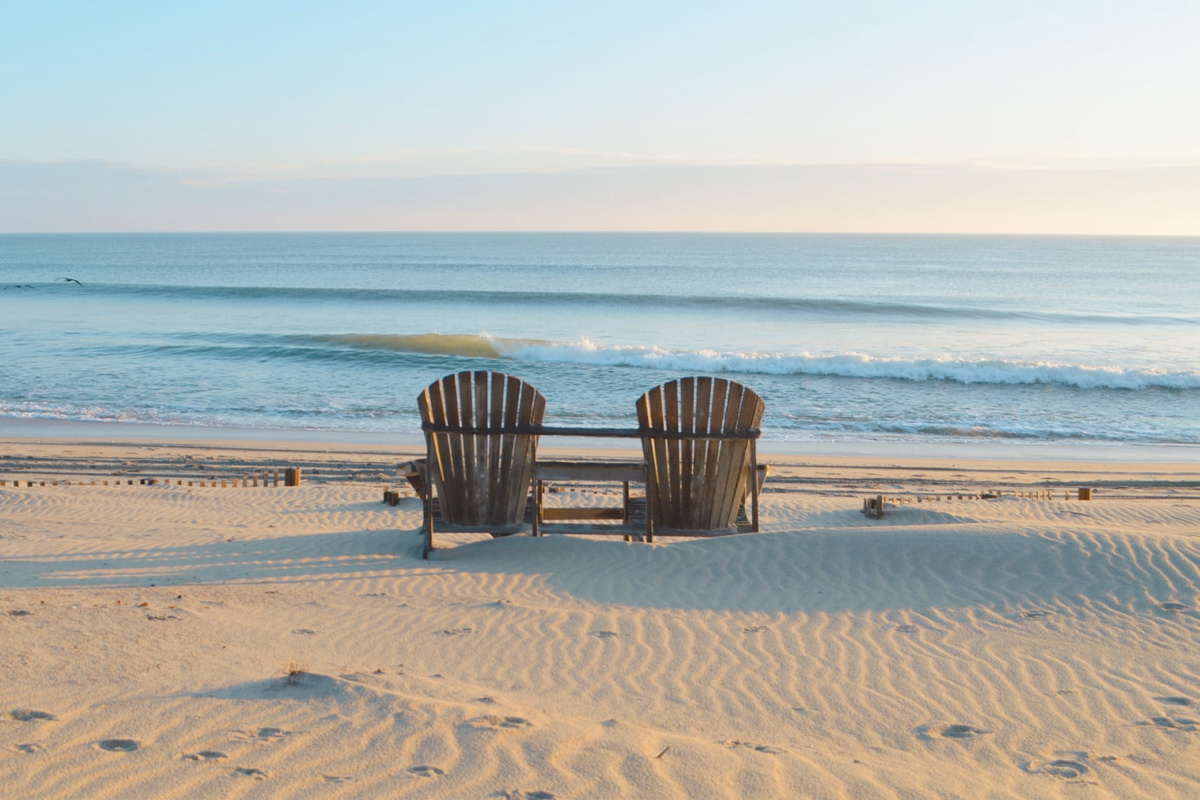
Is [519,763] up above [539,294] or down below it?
below

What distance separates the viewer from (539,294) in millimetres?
50531

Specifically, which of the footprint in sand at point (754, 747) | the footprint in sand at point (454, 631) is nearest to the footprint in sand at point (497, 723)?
the footprint in sand at point (754, 747)

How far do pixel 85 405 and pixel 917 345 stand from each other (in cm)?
2443

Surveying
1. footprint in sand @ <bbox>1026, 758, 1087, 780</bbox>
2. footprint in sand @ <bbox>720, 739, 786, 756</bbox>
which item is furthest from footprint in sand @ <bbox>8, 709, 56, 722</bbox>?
footprint in sand @ <bbox>1026, 758, 1087, 780</bbox>

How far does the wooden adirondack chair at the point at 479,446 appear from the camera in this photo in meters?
7.29

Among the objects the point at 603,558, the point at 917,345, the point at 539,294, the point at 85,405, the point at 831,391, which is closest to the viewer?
the point at 603,558

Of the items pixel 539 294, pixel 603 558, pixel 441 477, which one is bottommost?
pixel 603 558

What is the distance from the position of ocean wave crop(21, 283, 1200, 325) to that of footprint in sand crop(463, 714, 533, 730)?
4019cm

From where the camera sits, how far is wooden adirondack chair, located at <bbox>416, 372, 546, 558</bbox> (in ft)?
23.9

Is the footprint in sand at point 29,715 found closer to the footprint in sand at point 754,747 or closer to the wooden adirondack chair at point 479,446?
the footprint in sand at point 754,747

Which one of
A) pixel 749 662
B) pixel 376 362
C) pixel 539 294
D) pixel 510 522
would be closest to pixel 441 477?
pixel 510 522

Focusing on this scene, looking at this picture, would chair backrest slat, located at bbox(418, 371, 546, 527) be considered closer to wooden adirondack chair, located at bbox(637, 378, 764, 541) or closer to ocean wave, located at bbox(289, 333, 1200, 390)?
wooden adirondack chair, located at bbox(637, 378, 764, 541)

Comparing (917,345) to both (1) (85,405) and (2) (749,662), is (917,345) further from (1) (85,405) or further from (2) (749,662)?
(2) (749,662)

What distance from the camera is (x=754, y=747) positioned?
144 inches
